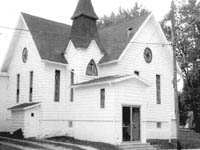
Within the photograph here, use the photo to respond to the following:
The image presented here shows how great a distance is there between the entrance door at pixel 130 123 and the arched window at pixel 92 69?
501cm

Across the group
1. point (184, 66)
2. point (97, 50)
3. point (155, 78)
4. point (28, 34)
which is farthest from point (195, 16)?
point (28, 34)

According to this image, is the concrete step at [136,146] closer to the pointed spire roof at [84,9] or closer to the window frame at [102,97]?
the window frame at [102,97]

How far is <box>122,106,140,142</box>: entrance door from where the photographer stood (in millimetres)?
23297

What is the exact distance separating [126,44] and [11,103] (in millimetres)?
11519

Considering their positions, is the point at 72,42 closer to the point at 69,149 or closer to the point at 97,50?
the point at 97,50

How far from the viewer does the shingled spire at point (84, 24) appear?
27875 millimetres

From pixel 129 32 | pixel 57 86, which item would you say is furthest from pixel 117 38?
pixel 57 86

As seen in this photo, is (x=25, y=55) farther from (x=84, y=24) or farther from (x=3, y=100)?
(x=84, y=24)

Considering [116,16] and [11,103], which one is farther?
[116,16]

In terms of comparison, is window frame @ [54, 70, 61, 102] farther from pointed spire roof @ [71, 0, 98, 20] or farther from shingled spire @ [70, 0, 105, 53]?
pointed spire roof @ [71, 0, 98, 20]

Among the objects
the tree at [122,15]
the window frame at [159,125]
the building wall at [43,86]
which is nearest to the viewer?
the building wall at [43,86]

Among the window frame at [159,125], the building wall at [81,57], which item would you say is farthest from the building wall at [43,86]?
the window frame at [159,125]

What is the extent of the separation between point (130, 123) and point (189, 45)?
1869cm

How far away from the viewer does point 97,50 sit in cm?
2756
